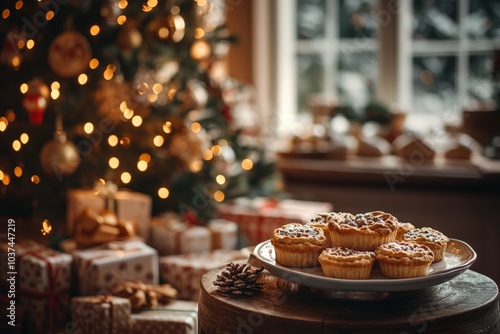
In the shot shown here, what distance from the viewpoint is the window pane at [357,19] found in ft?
14.5

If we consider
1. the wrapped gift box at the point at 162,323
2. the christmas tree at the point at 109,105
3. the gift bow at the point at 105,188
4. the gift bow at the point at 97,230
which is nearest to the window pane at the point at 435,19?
the christmas tree at the point at 109,105

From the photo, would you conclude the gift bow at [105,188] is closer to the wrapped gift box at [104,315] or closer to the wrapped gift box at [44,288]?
the wrapped gift box at [44,288]

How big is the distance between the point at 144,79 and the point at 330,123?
1567 mm

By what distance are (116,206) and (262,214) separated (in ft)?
2.23

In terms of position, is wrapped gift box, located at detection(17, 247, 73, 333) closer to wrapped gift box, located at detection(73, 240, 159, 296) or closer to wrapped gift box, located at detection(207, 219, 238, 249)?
wrapped gift box, located at detection(73, 240, 159, 296)

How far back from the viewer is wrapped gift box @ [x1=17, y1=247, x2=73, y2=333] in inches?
94.3

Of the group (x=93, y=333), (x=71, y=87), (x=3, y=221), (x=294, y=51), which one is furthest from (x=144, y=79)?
(x=294, y=51)

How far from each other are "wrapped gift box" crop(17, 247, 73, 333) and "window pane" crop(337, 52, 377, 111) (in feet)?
8.40

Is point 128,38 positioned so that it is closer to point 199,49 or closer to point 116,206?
point 199,49

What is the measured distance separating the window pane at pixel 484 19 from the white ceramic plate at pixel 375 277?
9.38 ft

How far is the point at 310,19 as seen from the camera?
4625mm

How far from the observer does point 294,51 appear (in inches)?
186

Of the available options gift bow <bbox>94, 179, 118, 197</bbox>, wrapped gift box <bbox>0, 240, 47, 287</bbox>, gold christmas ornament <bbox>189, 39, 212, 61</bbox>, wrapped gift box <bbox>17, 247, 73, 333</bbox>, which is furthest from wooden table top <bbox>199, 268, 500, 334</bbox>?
gold christmas ornament <bbox>189, 39, 212, 61</bbox>

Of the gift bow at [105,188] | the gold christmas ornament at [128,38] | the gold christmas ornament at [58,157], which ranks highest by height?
the gold christmas ornament at [128,38]
